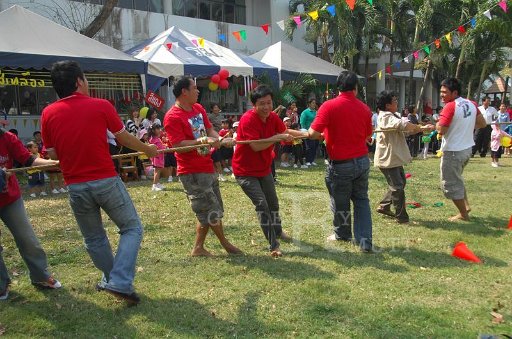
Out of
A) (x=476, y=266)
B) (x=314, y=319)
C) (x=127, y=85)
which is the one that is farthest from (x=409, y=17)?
(x=314, y=319)

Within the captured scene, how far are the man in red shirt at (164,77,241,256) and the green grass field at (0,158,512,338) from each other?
595mm

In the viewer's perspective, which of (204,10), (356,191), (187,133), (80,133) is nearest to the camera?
(80,133)

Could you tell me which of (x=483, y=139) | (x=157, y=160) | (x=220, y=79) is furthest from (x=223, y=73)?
(x=483, y=139)

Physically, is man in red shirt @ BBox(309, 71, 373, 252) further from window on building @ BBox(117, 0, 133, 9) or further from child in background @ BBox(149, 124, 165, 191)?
window on building @ BBox(117, 0, 133, 9)

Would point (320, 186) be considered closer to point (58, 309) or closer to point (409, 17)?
point (58, 309)

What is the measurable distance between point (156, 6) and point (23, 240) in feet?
52.1

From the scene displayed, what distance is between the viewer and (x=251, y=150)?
5.14 meters

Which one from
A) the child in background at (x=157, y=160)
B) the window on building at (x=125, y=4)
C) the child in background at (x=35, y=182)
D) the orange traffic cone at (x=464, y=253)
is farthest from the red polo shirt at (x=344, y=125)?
the window on building at (x=125, y=4)

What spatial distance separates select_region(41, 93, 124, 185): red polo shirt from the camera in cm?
361

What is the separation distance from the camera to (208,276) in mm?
4641

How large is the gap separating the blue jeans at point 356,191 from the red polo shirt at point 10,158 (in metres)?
3.02

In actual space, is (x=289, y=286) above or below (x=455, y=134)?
below

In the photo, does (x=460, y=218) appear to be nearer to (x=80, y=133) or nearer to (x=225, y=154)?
(x=80, y=133)

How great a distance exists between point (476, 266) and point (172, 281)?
A: 2908 mm
